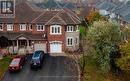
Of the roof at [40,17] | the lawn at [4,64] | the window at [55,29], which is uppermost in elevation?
the roof at [40,17]

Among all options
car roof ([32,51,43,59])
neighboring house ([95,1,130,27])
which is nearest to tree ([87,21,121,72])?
car roof ([32,51,43,59])

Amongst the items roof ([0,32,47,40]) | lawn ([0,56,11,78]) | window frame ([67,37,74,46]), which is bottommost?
lawn ([0,56,11,78])

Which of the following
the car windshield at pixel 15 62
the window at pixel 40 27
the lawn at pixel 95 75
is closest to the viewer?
the lawn at pixel 95 75

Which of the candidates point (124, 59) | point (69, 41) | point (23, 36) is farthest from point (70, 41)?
point (124, 59)

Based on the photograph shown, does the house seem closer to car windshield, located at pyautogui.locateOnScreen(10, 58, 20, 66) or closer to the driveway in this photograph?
the driveway

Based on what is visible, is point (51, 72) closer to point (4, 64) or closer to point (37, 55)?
point (37, 55)

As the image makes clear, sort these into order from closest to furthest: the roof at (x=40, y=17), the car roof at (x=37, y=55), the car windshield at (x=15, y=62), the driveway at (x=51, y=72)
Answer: the driveway at (x=51, y=72)
the car windshield at (x=15, y=62)
the car roof at (x=37, y=55)
the roof at (x=40, y=17)

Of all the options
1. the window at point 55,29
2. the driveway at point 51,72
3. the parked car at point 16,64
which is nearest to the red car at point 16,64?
the parked car at point 16,64

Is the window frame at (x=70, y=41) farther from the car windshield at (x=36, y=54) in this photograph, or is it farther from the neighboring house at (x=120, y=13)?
the neighboring house at (x=120, y=13)
